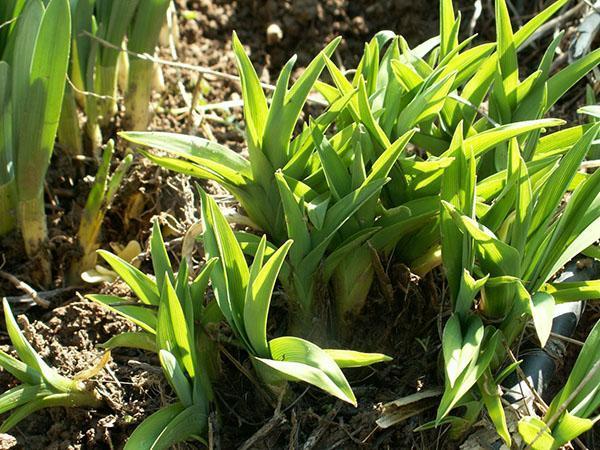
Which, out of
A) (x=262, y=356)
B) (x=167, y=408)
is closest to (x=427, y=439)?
(x=262, y=356)

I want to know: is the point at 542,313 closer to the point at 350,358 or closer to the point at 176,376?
the point at 350,358

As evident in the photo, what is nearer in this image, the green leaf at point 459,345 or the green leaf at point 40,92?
the green leaf at point 459,345

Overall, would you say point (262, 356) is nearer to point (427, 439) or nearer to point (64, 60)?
point (427, 439)

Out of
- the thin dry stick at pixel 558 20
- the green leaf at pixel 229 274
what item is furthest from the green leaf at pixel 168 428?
the thin dry stick at pixel 558 20

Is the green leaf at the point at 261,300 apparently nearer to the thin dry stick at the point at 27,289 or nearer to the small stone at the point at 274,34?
the thin dry stick at the point at 27,289

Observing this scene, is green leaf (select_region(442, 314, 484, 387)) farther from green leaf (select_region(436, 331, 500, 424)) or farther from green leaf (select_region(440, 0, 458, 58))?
green leaf (select_region(440, 0, 458, 58))

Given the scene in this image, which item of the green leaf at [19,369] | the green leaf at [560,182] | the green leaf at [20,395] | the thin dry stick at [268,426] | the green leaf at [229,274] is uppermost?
the green leaf at [560,182]

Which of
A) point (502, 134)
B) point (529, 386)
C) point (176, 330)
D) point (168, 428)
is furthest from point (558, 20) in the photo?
point (168, 428)

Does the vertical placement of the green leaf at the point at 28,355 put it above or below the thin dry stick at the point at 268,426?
above
